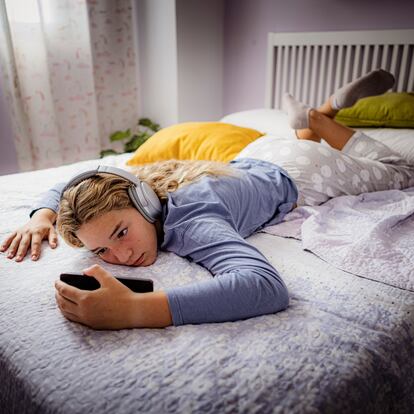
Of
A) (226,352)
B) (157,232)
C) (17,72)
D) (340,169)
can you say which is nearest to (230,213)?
(157,232)

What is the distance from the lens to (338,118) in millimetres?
1843

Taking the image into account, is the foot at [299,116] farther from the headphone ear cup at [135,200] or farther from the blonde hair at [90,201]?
the headphone ear cup at [135,200]

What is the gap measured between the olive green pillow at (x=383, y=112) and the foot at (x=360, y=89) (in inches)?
5.4

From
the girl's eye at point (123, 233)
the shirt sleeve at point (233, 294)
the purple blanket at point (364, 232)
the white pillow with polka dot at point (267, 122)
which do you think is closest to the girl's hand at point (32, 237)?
the girl's eye at point (123, 233)

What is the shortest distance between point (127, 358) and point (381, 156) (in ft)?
3.95

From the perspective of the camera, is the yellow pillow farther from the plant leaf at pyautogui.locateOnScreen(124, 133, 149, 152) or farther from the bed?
the plant leaf at pyautogui.locateOnScreen(124, 133, 149, 152)

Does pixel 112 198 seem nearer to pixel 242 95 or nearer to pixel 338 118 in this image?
pixel 338 118

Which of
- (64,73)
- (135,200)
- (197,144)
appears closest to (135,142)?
(64,73)

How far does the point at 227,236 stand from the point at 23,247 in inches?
18.8

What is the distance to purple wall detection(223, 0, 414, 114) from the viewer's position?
197 cm

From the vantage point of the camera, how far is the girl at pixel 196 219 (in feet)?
2.06

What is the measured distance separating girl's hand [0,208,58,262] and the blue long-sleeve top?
7cm

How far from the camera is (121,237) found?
805 millimetres

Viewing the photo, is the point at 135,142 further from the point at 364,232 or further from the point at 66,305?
the point at 66,305
